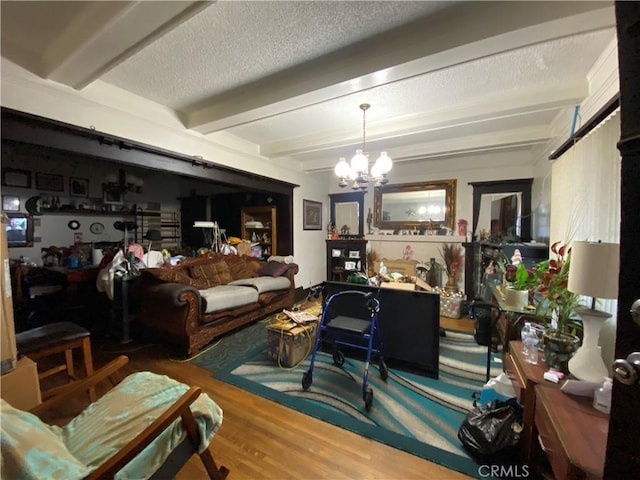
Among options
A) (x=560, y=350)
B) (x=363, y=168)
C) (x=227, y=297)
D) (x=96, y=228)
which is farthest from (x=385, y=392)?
(x=96, y=228)

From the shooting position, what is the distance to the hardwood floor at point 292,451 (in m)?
1.46

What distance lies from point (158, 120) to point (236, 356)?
2645 millimetres

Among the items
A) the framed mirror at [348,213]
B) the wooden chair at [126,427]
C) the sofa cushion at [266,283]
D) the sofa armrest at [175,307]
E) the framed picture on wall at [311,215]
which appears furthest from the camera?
the framed mirror at [348,213]

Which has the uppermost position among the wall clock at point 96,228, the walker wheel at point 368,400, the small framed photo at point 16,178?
the small framed photo at point 16,178

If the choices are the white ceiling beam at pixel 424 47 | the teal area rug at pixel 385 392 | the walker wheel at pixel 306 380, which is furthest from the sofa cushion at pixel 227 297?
the white ceiling beam at pixel 424 47

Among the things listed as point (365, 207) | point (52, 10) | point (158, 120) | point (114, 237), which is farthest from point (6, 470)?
point (114, 237)

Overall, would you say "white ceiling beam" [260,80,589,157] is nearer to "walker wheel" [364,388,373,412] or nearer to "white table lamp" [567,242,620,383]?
"white table lamp" [567,242,620,383]

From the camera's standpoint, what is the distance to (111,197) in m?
5.13

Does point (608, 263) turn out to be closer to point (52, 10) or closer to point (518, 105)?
point (518, 105)

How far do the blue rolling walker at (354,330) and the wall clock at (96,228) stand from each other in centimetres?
519

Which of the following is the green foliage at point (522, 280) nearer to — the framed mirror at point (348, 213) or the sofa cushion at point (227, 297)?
the sofa cushion at point (227, 297)

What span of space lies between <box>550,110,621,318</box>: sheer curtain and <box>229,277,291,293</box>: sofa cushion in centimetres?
341

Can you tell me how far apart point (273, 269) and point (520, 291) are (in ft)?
10.7

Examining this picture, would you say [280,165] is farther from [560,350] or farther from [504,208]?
[560,350]
